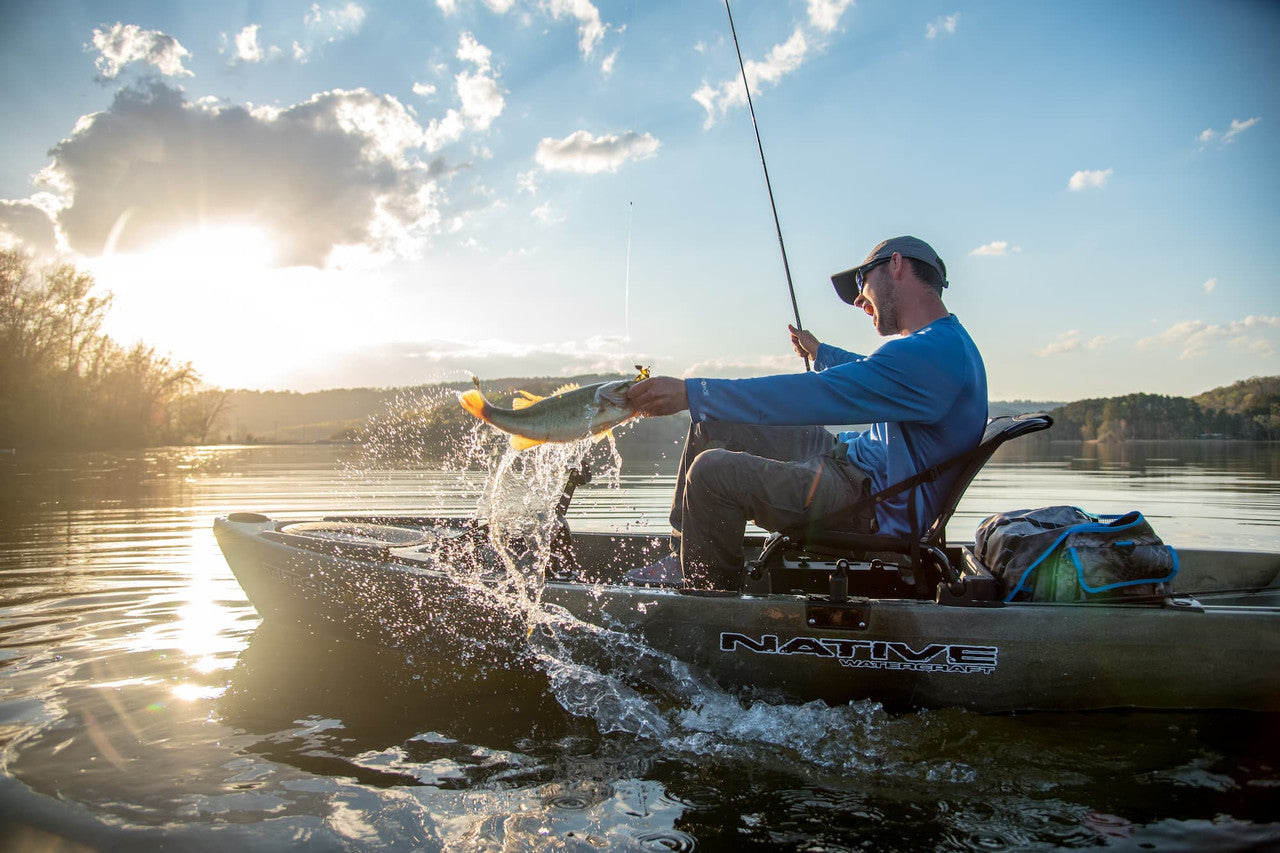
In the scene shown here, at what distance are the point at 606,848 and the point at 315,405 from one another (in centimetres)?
17957

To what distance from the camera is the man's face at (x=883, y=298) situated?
4.09 meters

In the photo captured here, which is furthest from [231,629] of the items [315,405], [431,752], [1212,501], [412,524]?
[315,405]

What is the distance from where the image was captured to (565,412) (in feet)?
12.3

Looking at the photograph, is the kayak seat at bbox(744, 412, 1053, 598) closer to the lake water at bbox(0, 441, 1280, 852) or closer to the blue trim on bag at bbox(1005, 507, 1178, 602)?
the blue trim on bag at bbox(1005, 507, 1178, 602)

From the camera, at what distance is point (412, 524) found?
20.9ft

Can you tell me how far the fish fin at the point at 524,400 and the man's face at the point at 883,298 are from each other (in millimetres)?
1858

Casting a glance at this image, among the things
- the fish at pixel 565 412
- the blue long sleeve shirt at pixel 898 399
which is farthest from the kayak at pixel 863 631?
the fish at pixel 565 412

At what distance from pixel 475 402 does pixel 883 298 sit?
218 centimetres

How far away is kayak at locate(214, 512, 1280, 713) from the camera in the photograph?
3.42 metres

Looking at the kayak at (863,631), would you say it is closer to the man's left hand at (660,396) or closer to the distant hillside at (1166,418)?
the man's left hand at (660,396)

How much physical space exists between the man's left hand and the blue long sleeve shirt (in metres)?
0.04

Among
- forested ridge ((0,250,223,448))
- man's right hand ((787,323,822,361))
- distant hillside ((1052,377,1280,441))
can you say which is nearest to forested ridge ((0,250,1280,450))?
forested ridge ((0,250,223,448))

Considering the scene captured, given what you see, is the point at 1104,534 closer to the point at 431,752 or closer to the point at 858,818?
the point at 858,818

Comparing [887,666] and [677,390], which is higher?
[677,390]
